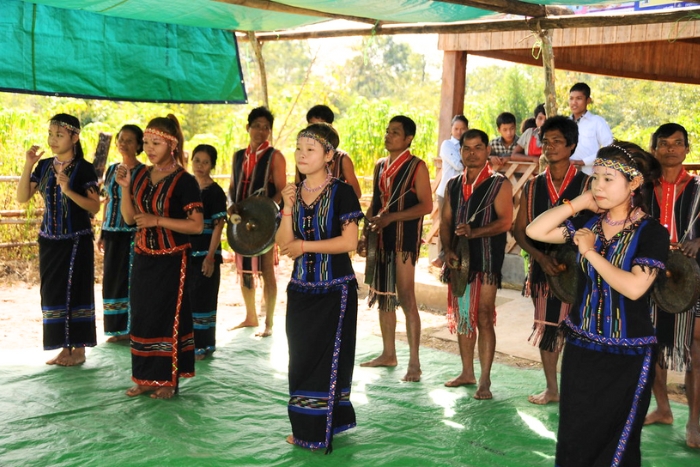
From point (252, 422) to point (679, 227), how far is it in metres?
2.54

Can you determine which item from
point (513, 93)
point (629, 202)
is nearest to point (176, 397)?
point (629, 202)

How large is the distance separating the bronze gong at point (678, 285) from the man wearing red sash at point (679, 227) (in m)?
0.38

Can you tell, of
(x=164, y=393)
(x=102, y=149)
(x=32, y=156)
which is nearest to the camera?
(x=164, y=393)

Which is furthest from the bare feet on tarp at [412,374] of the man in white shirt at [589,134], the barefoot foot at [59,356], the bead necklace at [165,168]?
the man in white shirt at [589,134]

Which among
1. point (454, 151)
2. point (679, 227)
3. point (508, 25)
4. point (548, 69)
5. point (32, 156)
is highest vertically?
point (508, 25)

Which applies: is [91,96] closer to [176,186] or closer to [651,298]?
[176,186]

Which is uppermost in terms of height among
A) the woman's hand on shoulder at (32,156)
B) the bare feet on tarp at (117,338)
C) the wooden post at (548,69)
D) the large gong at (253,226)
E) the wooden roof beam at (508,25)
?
the wooden roof beam at (508,25)

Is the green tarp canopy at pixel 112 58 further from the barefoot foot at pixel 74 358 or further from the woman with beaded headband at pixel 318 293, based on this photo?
the woman with beaded headband at pixel 318 293

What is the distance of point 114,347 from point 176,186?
76.5 inches

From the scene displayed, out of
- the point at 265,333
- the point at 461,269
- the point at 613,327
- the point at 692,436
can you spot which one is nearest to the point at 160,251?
the point at 461,269

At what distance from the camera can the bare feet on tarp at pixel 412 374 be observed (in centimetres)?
547

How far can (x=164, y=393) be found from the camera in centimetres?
493

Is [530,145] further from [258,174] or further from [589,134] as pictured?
[258,174]

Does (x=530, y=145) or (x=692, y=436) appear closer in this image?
(x=692, y=436)
